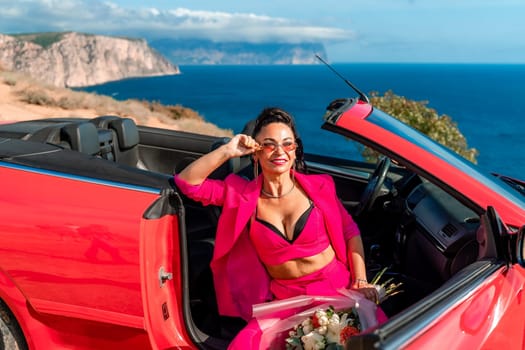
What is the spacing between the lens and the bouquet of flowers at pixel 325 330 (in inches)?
81.0

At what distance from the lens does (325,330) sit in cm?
210

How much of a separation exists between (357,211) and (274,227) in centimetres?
113

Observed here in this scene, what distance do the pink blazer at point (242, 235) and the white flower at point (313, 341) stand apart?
0.49 m

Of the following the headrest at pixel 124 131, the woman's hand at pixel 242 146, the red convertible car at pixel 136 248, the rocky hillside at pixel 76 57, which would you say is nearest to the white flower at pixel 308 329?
the red convertible car at pixel 136 248

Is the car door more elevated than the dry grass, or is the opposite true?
→ the car door

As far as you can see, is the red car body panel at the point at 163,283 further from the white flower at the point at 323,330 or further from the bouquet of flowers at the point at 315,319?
the white flower at the point at 323,330

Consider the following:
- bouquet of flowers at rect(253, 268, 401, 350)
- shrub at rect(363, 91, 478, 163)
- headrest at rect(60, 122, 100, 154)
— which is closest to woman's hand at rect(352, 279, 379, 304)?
bouquet of flowers at rect(253, 268, 401, 350)

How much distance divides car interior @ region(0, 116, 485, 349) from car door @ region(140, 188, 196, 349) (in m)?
0.13

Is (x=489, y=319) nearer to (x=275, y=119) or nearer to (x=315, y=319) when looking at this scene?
(x=315, y=319)

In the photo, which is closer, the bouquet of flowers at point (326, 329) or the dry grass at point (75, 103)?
the bouquet of flowers at point (326, 329)

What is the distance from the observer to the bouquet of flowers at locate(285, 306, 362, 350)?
206 cm

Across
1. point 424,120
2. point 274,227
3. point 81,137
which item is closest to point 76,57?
point 424,120

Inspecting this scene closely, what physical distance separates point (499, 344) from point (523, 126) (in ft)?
228

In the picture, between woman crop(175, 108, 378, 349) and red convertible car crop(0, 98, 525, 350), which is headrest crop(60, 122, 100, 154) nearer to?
red convertible car crop(0, 98, 525, 350)
